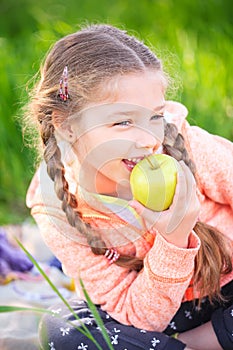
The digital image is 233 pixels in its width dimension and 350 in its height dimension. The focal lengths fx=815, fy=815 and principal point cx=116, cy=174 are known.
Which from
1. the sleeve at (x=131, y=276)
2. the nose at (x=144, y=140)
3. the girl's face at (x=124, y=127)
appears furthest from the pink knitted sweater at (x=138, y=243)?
the nose at (x=144, y=140)

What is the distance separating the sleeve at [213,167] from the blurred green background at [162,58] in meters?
0.18

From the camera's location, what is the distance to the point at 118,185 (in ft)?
6.05

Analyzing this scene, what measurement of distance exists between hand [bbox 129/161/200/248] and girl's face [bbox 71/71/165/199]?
85 millimetres

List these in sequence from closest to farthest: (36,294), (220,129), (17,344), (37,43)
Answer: (17,344), (36,294), (220,129), (37,43)

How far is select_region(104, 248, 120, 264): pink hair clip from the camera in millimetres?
1929

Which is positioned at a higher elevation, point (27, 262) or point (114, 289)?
point (114, 289)

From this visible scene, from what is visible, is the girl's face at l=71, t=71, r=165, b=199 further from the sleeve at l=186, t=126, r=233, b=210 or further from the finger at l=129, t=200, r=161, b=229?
the sleeve at l=186, t=126, r=233, b=210

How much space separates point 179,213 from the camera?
1.73m

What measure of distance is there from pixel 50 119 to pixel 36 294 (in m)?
0.66

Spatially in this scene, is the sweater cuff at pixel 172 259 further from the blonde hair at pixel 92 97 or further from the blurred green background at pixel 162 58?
the blurred green background at pixel 162 58

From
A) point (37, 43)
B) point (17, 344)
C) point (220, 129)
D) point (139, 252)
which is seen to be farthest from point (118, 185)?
point (37, 43)

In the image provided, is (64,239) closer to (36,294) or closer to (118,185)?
(118,185)

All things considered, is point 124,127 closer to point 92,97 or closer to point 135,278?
point 92,97

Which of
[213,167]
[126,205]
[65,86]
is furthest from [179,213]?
[65,86]
